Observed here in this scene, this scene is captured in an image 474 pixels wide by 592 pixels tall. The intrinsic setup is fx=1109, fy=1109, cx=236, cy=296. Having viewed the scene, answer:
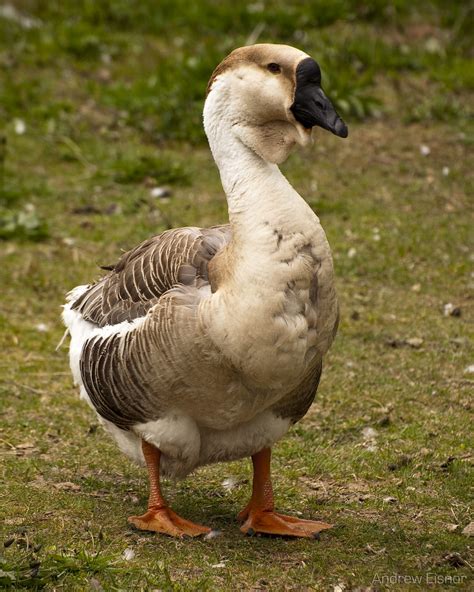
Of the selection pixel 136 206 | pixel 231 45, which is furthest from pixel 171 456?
pixel 231 45

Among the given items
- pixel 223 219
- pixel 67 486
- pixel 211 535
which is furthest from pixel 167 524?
pixel 223 219

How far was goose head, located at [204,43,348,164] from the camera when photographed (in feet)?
14.2

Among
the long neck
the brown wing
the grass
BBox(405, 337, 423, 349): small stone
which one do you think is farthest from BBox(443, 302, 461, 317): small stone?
the long neck

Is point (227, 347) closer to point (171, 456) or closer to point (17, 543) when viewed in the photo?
point (171, 456)

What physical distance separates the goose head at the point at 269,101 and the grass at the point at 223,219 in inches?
69.4

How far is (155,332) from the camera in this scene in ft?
15.2

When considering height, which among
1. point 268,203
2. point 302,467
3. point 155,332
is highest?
point 268,203

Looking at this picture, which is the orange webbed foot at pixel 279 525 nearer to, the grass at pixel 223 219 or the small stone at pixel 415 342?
the grass at pixel 223 219

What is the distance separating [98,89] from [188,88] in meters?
1.30

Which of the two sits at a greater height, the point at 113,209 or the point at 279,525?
the point at 279,525

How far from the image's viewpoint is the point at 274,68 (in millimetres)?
4465

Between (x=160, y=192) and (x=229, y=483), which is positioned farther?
(x=160, y=192)

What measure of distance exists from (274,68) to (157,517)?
2.05 m

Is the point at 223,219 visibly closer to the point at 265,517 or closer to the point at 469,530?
the point at 265,517
